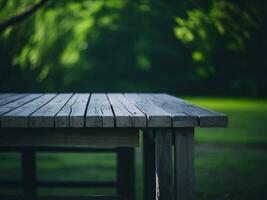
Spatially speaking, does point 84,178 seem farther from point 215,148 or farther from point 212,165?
point 215,148

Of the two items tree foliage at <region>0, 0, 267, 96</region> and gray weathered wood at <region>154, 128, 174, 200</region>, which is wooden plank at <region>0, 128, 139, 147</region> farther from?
tree foliage at <region>0, 0, 267, 96</region>

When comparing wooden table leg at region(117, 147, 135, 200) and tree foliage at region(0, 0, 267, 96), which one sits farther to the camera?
tree foliage at region(0, 0, 267, 96)

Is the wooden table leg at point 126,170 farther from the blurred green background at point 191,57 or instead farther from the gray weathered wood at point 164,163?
the gray weathered wood at point 164,163

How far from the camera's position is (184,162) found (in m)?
2.75

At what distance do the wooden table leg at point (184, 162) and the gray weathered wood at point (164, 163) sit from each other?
0.04 meters

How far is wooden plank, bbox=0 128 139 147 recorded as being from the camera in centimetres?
281

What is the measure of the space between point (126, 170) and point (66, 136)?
2.13m

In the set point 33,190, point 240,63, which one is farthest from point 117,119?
point 240,63

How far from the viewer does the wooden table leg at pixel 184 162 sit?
2.73 m

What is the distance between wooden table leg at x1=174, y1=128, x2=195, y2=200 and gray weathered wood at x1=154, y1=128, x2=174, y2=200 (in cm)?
4

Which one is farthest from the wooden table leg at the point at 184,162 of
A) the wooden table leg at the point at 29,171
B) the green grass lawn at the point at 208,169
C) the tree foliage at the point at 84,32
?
the tree foliage at the point at 84,32

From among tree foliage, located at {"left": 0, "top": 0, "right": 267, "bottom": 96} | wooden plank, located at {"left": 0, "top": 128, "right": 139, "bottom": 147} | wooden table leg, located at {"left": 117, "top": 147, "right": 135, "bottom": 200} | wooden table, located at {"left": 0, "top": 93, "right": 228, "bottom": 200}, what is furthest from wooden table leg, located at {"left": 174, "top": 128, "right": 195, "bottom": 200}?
tree foliage, located at {"left": 0, "top": 0, "right": 267, "bottom": 96}

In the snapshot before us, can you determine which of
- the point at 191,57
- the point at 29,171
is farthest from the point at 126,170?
the point at 191,57

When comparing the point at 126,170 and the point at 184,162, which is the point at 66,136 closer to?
the point at 184,162
